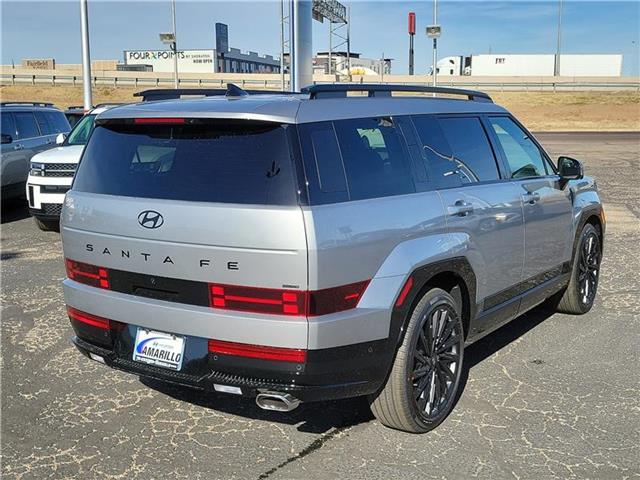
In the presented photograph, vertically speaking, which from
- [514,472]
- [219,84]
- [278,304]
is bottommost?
[514,472]

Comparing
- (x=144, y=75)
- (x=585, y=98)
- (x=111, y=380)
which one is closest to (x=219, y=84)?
(x=144, y=75)

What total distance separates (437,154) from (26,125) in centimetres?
996

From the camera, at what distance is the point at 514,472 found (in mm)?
3449

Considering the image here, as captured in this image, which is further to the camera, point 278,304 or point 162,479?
point 162,479

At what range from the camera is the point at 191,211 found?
326 cm

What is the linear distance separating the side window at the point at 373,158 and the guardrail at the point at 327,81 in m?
55.1

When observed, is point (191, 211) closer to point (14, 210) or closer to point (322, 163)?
point (322, 163)

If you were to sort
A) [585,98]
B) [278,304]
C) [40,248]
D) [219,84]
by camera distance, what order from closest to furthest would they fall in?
[278,304], [40,248], [585,98], [219,84]

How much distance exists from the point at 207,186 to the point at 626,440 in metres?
2.66

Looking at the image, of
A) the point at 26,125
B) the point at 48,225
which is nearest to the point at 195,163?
the point at 48,225

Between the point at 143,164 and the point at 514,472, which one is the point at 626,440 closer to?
the point at 514,472

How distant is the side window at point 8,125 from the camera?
1144 centimetres

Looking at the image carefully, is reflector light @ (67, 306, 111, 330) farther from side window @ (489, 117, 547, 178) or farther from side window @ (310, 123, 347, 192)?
side window @ (489, 117, 547, 178)

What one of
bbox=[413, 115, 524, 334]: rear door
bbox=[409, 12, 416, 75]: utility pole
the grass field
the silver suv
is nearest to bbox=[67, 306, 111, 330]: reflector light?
the silver suv
